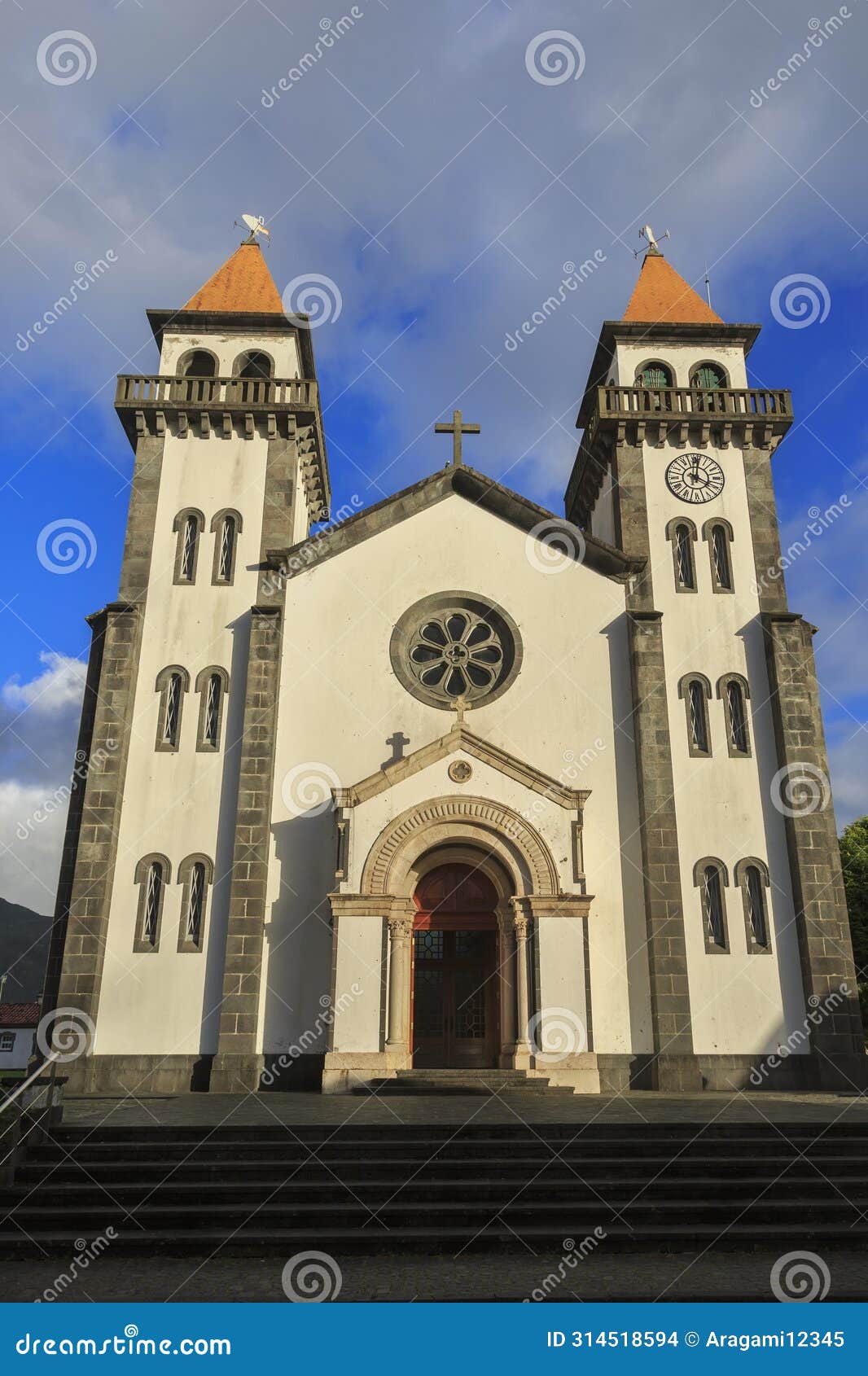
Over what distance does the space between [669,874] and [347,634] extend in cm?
849

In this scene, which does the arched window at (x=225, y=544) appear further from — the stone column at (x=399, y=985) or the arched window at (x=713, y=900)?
the arched window at (x=713, y=900)

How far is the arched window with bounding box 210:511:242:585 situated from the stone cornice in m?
6.17

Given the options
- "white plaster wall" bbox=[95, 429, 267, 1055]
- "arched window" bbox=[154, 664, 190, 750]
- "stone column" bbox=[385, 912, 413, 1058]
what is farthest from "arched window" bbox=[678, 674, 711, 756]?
"arched window" bbox=[154, 664, 190, 750]

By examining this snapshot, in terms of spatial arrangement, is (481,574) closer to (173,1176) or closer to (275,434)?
(275,434)

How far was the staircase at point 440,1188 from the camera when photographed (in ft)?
27.6

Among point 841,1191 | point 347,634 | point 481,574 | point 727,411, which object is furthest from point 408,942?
point 727,411

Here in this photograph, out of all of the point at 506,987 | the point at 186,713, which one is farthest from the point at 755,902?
the point at 186,713

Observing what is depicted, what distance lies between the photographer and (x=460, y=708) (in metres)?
19.4
